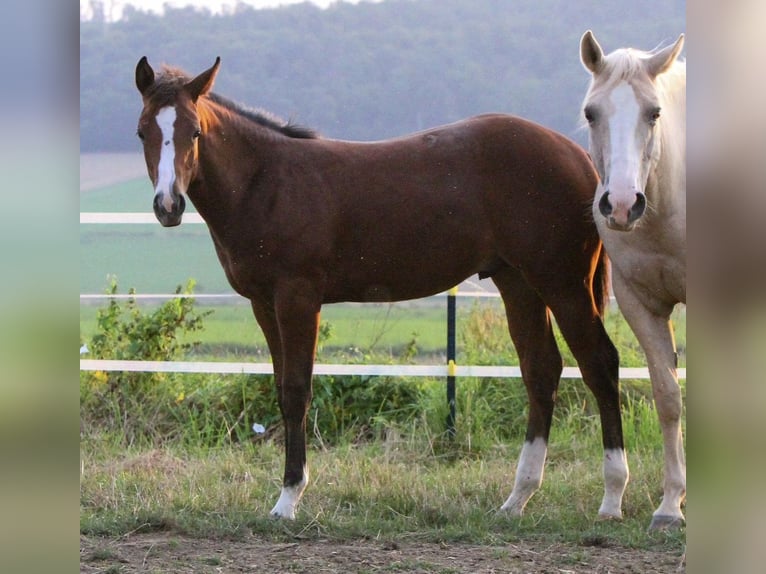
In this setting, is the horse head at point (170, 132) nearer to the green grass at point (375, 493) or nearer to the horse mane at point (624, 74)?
the green grass at point (375, 493)

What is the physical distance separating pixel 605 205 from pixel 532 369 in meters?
1.33

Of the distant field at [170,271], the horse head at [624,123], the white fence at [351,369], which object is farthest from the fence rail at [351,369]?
the distant field at [170,271]

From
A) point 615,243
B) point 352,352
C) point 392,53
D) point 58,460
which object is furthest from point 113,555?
point 392,53

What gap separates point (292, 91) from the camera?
11.6 m

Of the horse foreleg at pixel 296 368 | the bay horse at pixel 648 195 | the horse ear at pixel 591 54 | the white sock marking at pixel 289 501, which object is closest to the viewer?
the bay horse at pixel 648 195

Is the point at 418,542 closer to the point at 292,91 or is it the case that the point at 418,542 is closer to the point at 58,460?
the point at 58,460

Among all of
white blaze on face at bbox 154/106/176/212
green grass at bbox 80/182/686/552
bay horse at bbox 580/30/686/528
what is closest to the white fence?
green grass at bbox 80/182/686/552

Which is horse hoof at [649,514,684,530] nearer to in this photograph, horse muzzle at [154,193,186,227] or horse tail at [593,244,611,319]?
horse tail at [593,244,611,319]

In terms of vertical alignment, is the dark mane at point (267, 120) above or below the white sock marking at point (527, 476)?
above

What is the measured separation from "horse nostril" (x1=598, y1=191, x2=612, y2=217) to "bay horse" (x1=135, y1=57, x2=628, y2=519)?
939mm

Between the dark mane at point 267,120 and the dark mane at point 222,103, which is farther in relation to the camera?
the dark mane at point 267,120

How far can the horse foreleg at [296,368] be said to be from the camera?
169 inches

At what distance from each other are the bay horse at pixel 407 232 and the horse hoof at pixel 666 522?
22 centimetres

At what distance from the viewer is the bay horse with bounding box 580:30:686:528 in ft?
11.5
